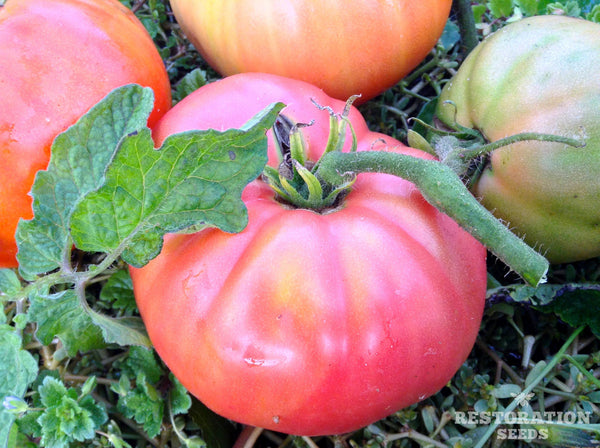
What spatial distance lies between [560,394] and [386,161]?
0.53 meters

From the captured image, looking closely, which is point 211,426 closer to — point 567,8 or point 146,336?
point 146,336

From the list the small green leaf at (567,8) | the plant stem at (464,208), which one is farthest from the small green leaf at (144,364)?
the small green leaf at (567,8)

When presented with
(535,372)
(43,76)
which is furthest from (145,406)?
(535,372)

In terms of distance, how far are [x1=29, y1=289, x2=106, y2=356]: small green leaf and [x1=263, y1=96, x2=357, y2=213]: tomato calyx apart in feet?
1.05

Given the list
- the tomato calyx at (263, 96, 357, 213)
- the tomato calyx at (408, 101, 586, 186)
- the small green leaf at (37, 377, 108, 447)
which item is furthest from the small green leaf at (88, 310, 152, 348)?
the tomato calyx at (408, 101, 586, 186)

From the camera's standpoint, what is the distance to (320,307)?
0.69 meters

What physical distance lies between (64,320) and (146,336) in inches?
5.7

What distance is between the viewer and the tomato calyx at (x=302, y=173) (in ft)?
2.50

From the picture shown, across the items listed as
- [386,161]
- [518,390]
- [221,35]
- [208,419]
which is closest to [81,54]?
[221,35]

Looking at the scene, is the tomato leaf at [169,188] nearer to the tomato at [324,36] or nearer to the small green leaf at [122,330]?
the small green leaf at [122,330]

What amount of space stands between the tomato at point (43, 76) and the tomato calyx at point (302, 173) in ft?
0.94

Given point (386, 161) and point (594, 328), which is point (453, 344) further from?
point (594, 328)

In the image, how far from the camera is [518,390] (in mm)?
951

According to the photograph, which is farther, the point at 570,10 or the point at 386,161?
the point at 570,10
